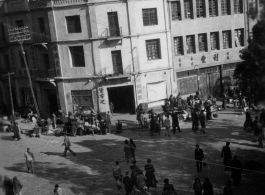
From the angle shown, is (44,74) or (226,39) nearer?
(44,74)

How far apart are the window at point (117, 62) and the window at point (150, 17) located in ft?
13.0

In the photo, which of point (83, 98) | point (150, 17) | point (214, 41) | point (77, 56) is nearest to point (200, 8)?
point (214, 41)

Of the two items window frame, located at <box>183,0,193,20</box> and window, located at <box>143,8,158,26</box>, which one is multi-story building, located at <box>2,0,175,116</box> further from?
window frame, located at <box>183,0,193,20</box>

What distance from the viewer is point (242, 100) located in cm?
2823

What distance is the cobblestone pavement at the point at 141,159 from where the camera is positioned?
53.0ft

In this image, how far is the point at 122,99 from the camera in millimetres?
32344

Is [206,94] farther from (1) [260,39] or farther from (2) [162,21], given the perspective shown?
(1) [260,39]

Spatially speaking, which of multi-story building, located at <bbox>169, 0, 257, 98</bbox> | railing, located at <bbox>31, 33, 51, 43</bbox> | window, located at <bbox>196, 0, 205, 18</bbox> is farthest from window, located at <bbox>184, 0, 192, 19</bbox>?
railing, located at <bbox>31, 33, 51, 43</bbox>

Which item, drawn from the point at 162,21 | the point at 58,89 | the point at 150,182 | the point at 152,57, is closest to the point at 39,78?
the point at 58,89

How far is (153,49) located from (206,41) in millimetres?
6606

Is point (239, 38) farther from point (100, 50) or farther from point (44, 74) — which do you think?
point (44, 74)

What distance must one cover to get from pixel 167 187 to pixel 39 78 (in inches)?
906

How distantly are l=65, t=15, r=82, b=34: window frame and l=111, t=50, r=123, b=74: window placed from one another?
3.93 m

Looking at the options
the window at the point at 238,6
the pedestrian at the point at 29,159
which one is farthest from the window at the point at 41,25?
the window at the point at 238,6
